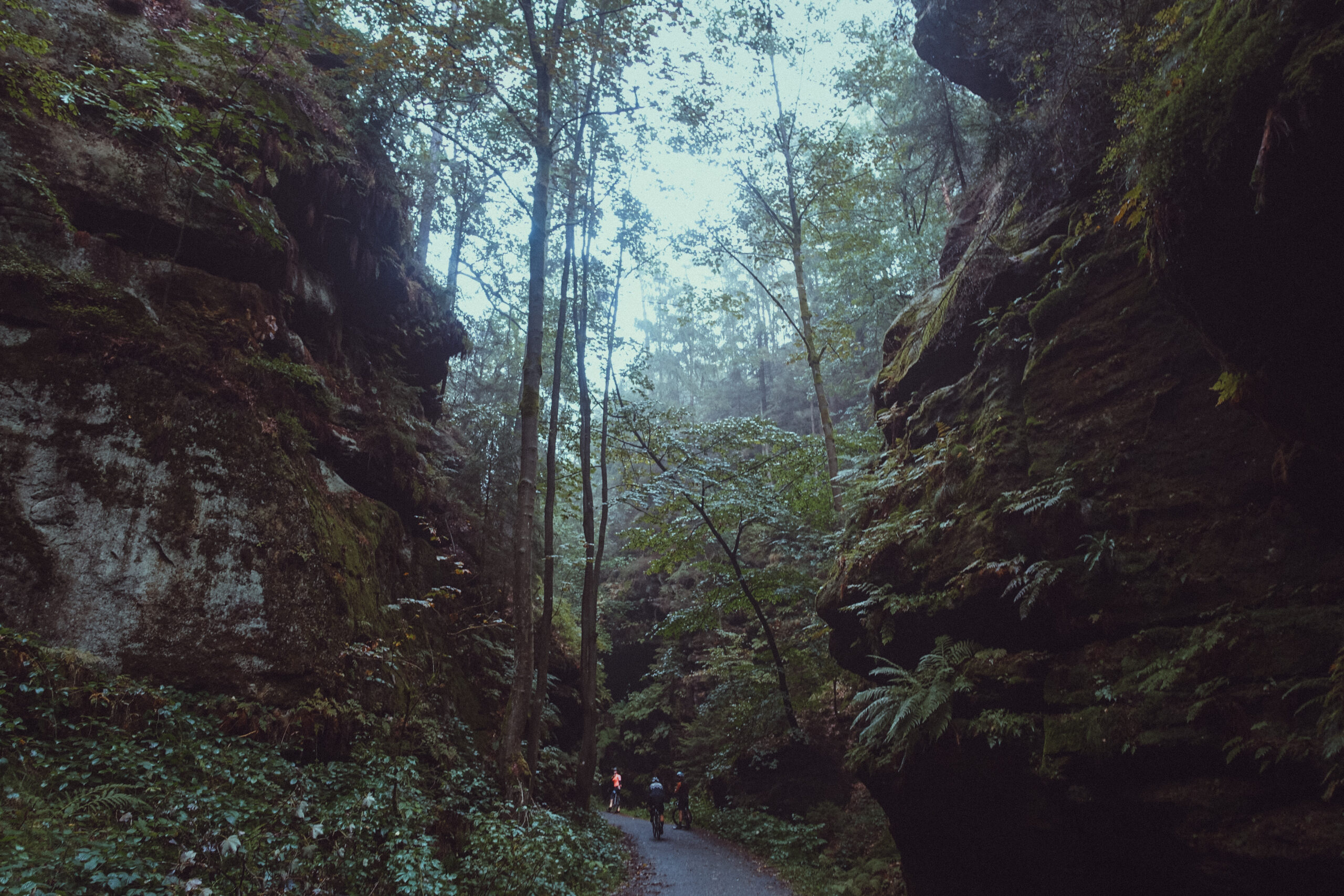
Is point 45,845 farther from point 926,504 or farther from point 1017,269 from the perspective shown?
point 1017,269

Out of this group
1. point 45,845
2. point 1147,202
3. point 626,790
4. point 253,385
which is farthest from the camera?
point 626,790

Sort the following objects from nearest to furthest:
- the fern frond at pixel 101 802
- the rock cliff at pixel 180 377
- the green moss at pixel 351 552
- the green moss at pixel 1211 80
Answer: the green moss at pixel 1211 80 → the fern frond at pixel 101 802 → the rock cliff at pixel 180 377 → the green moss at pixel 351 552

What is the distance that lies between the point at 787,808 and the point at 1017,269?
11.7 metres

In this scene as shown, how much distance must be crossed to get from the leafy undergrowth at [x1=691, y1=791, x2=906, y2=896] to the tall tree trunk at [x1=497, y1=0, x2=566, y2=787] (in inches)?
189

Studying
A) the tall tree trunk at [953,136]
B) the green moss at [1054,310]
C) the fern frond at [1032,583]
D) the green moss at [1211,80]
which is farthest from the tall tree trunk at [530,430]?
the tall tree trunk at [953,136]

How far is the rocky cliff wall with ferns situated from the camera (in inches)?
160

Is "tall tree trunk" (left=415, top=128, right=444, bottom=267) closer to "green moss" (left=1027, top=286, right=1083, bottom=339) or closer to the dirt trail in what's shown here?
"green moss" (left=1027, top=286, right=1083, bottom=339)

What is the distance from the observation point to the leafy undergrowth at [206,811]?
3580mm

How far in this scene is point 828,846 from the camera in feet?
36.9

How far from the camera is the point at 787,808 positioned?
13406 mm

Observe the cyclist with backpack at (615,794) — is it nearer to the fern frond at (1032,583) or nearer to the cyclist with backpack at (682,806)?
the cyclist with backpack at (682,806)

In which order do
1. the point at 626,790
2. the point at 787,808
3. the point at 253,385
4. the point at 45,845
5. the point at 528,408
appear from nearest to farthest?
the point at 45,845
the point at 253,385
the point at 528,408
the point at 787,808
the point at 626,790

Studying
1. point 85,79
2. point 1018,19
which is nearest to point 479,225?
point 85,79

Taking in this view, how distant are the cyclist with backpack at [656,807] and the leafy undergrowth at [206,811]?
6760 mm
